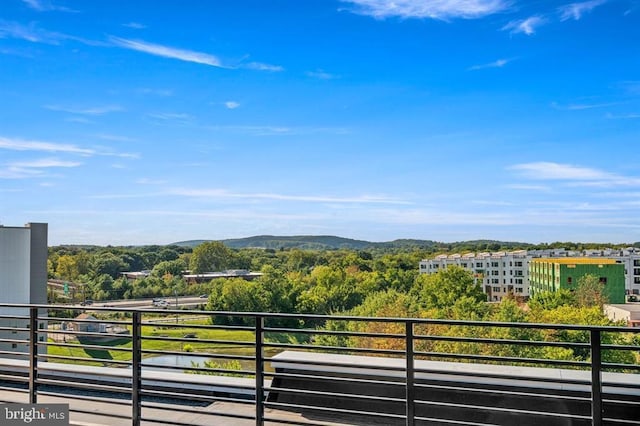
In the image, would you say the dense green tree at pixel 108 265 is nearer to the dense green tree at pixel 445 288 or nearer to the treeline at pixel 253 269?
the treeline at pixel 253 269

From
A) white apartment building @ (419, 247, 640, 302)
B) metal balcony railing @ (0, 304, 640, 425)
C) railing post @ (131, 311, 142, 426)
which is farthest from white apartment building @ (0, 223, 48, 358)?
white apartment building @ (419, 247, 640, 302)

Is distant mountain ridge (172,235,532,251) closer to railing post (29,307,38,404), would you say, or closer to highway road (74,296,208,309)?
highway road (74,296,208,309)

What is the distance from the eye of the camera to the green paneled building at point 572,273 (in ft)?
86.7

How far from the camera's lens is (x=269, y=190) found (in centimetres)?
2825

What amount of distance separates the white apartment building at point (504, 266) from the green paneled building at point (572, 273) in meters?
0.32

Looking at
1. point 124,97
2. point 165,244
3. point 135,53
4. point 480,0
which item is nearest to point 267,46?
point 135,53

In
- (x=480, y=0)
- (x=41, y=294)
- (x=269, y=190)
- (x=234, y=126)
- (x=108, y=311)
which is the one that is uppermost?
(x=480, y=0)

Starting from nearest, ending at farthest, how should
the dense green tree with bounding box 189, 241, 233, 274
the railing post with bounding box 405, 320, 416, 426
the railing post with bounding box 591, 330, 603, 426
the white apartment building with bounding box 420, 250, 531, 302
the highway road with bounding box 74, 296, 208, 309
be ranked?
the railing post with bounding box 591, 330, 603, 426 → the railing post with bounding box 405, 320, 416, 426 → the highway road with bounding box 74, 296, 208, 309 → the dense green tree with bounding box 189, 241, 233, 274 → the white apartment building with bounding box 420, 250, 531, 302

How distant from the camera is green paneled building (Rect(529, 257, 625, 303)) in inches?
1040

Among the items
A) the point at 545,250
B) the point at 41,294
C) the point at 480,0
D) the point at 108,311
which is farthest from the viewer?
the point at 545,250

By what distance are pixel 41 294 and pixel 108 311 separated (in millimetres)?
8844

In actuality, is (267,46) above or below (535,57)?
below

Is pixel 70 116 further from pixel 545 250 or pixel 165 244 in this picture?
pixel 545 250

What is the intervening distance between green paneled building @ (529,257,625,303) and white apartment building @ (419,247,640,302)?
0.32m
